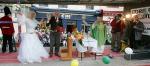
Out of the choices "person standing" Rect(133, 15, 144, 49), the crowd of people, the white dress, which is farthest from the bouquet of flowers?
"person standing" Rect(133, 15, 144, 49)

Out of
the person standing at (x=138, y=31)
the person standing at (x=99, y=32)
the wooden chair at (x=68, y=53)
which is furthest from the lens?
the person standing at (x=138, y=31)

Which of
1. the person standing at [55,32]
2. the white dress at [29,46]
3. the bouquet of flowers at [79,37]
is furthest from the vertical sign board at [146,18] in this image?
the white dress at [29,46]

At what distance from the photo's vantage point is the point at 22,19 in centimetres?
1196

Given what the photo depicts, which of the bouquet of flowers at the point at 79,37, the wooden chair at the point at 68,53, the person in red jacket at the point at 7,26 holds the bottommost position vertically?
the wooden chair at the point at 68,53

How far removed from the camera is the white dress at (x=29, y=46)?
11820 mm

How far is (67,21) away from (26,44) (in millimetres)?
12966

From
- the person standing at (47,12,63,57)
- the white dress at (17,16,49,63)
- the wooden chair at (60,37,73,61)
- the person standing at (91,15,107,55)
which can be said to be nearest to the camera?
the white dress at (17,16,49,63)

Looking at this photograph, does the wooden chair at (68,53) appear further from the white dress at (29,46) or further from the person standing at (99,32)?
the person standing at (99,32)

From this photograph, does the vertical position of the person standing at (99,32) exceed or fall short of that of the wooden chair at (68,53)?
it exceeds it

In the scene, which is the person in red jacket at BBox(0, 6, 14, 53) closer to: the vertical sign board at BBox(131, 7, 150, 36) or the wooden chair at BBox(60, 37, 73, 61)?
the wooden chair at BBox(60, 37, 73, 61)

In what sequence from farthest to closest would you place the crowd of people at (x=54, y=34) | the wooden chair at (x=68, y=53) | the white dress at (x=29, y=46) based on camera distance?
the wooden chair at (x=68, y=53), the crowd of people at (x=54, y=34), the white dress at (x=29, y=46)

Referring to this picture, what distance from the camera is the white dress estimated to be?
11.8m

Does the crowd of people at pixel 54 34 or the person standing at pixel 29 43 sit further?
the crowd of people at pixel 54 34

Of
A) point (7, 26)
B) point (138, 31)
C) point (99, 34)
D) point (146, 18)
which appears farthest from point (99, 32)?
point (7, 26)
